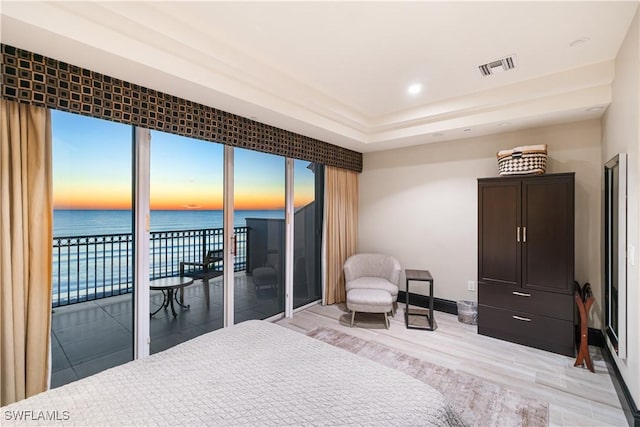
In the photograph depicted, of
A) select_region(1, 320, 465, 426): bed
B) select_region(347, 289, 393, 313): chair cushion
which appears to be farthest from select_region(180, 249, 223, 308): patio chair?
select_region(347, 289, 393, 313): chair cushion

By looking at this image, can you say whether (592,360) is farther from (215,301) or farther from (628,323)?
(215,301)

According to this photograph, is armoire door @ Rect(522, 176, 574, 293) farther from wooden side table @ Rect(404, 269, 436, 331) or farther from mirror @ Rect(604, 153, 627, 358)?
wooden side table @ Rect(404, 269, 436, 331)

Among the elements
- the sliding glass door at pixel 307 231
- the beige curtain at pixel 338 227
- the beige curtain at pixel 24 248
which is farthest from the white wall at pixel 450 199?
the beige curtain at pixel 24 248

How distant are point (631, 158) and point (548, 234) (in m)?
1.27

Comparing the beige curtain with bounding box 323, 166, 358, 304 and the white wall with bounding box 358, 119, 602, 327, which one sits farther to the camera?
the beige curtain with bounding box 323, 166, 358, 304

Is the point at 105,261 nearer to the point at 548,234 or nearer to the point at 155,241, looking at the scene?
the point at 155,241

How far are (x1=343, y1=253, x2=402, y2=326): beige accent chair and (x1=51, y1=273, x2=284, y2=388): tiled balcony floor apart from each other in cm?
168

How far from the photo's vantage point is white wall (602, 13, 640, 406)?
1820 millimetres

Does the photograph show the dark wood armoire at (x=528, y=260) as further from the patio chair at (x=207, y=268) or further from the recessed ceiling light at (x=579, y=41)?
the patio chair at (x=207, y=268)

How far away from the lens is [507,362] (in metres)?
2.81

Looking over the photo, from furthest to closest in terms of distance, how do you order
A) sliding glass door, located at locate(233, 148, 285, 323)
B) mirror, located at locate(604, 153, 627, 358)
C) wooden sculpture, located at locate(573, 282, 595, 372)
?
sliding glass door, located at locate(233, 148, 285, 323) → wooden sculpture, located at locate(573, 282, 595, 372) → mirror, located at locate(604, 153, 627, 358)

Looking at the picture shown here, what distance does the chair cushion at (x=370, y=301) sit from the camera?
11.7ft

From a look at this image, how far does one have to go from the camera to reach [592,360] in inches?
111

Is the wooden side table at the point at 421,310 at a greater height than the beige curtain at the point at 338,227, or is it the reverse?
the beige curtain at the point at 338,227
